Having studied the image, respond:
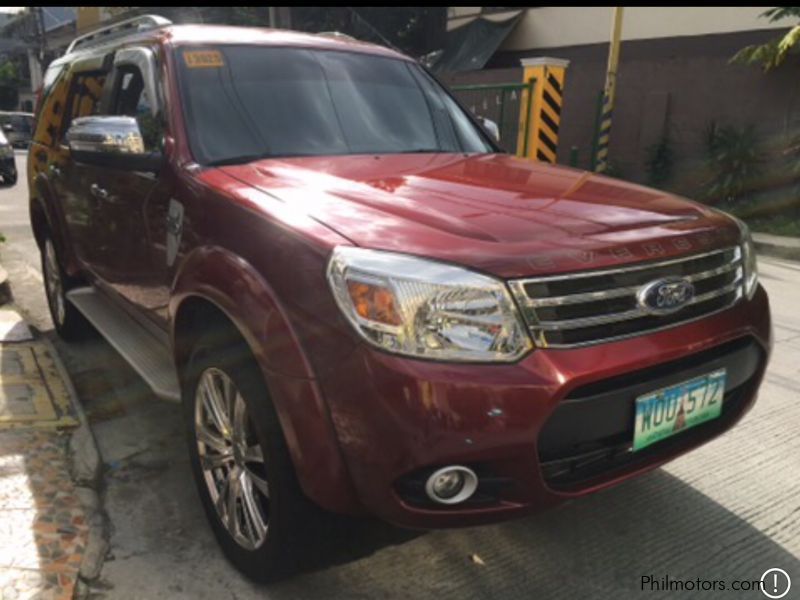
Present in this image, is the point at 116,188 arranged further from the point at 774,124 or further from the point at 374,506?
the point at 774,124

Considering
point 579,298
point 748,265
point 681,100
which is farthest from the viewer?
point 681,100

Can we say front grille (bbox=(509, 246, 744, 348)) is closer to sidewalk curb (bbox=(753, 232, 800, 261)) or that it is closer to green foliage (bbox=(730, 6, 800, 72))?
sidewalk curb (bbox=(753, 232, 800, 261))

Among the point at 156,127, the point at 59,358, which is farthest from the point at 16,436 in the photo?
the point at 156,127

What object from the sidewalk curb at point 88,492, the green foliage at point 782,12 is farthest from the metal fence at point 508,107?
the sidewalk curb at point 88,492

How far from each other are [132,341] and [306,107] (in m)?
1.36

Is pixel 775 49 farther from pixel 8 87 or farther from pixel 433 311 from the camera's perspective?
pixel 8 87

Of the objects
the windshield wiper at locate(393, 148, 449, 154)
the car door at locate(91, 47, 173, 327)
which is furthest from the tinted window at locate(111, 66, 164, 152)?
the windshield wiper at locate(393, 148, 449, 154)

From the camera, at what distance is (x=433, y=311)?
1.79 m

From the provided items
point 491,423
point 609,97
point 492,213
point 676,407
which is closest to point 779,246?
point 609,97

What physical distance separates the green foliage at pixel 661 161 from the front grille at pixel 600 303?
32.3 feet

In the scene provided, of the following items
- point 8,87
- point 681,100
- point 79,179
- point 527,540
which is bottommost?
point 8,87

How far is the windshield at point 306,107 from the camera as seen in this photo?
9.22 feet

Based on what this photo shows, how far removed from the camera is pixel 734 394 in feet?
7.84

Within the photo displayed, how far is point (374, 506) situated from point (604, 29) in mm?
13596
